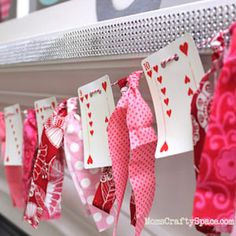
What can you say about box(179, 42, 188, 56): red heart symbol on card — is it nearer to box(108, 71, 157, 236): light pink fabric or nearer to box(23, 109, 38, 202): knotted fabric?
box(108, 71, 157, 236): light pink fabric

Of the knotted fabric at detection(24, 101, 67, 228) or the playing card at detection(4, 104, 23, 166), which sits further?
the playing card at detection(4, 104, 23, 166)

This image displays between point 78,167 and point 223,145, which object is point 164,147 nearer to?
point 223,145

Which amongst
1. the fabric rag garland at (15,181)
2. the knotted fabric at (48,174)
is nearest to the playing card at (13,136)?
the fabric rag garland at (15,181)

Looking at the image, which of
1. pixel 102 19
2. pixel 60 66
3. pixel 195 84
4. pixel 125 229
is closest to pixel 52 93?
pixel 60 66

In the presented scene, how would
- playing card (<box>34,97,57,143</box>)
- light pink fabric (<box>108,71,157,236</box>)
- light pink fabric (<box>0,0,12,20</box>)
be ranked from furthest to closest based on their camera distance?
light pink fabric (<box>0,0,12,20</box>) → playing card (<box>34,97,57,143</box>) → light pink fabric (<box>108,71,157,236</box>)

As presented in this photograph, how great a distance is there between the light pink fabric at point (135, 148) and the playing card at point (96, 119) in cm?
5

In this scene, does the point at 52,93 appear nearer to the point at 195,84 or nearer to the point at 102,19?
the point at 102,19

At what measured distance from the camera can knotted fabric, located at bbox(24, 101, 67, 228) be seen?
659 millimetres

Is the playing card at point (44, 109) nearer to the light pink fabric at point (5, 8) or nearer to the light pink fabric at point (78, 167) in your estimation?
the light pink fabric at point (78, 167)

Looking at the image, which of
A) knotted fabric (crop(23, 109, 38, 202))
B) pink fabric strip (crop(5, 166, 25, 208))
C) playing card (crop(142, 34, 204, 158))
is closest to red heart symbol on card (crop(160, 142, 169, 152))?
playing card (crop(142, 34, 204, 158))

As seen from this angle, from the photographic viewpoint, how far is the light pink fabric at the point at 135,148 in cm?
51

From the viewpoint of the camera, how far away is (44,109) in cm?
76

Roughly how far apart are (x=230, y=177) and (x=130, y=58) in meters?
0.26

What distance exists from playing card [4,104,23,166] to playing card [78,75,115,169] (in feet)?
0.92
